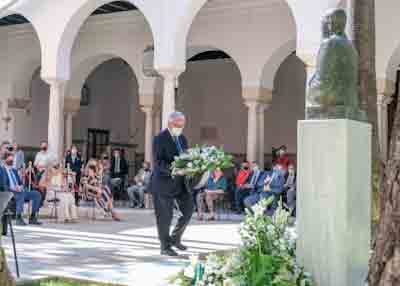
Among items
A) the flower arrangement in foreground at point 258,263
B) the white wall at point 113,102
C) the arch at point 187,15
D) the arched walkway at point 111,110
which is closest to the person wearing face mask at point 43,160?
the arch at point 187,15

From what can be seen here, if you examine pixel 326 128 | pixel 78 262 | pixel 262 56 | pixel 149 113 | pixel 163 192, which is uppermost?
pixel 262 56

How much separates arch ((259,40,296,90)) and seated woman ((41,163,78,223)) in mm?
6373

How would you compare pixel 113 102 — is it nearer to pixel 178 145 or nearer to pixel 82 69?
pixel 82 69

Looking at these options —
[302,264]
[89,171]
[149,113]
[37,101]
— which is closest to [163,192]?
[302,264]

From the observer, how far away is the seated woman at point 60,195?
11852 mm

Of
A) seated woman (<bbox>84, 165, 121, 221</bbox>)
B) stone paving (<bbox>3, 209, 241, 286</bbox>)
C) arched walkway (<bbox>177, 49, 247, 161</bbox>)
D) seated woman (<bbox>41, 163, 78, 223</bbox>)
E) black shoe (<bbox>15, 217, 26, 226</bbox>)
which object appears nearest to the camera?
stone paving (<bbox>3, 209, 241, 286</bbox>)

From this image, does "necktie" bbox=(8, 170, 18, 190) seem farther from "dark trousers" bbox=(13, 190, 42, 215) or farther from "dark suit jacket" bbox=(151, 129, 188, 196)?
"dark suit jacket" bbox=(151, 129, 188, 196)

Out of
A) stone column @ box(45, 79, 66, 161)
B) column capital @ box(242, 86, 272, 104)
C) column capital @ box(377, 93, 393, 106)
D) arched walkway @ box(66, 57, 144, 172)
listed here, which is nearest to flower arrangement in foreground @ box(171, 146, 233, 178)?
column capital @ box(377, 93, 393, 106)

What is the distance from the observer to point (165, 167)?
7.43 metres

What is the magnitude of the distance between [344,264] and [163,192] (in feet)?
11.4

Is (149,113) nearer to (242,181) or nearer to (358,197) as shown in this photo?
(242,181)

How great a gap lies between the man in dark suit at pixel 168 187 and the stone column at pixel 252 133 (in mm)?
8701

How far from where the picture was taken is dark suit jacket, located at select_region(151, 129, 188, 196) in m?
7.39

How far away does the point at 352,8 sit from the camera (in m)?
8.10
